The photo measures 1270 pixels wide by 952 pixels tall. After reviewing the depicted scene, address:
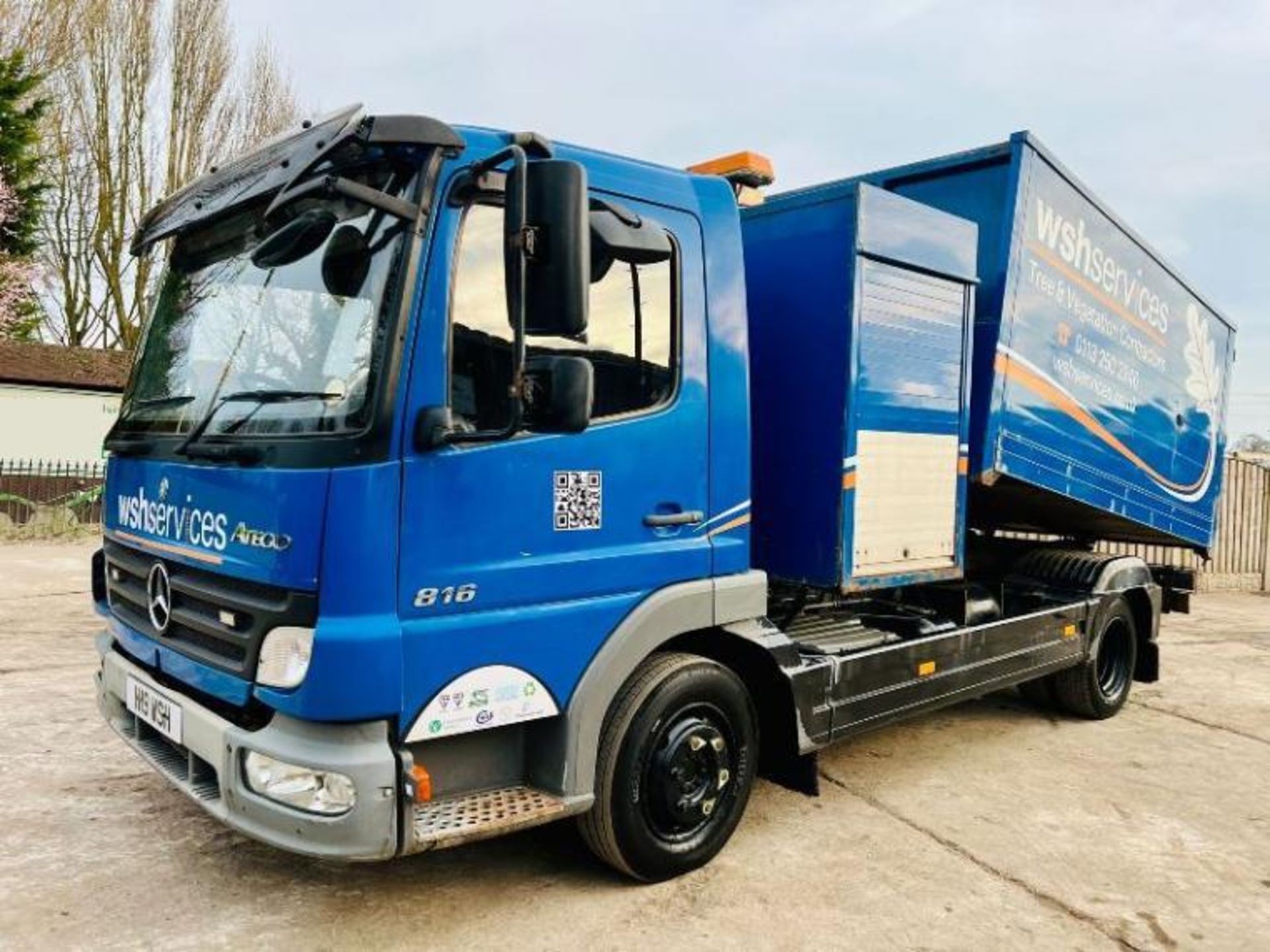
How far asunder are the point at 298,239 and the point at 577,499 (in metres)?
1.18

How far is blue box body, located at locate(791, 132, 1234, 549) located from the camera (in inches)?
186

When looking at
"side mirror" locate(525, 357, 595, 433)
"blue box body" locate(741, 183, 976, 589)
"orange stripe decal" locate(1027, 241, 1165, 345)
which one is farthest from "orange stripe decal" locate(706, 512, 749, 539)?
"orange stripe decal" locate(1027, 241, 1165, 345)

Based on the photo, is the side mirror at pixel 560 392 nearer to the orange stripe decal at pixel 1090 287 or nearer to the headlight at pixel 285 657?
the headlight at pixel 285 657

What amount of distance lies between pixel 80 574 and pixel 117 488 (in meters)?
8.72

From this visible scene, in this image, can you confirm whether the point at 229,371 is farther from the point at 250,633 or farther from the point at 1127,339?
the point at 1127,339

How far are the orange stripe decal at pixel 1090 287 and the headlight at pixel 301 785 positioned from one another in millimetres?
4092

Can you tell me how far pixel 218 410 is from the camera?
3094mm

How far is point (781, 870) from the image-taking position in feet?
12.0

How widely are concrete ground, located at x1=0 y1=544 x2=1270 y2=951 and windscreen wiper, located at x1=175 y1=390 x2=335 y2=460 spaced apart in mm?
1541

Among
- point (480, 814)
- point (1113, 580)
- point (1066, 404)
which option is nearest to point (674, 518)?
point (480, 814)

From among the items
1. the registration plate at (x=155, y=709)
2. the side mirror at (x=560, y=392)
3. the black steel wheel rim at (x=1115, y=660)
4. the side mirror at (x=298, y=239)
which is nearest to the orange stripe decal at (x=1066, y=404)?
the black steel wheel rim at (x=1115, y=660)

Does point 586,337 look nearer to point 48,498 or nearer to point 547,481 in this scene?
point 547,481

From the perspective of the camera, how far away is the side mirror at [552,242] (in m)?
2.66

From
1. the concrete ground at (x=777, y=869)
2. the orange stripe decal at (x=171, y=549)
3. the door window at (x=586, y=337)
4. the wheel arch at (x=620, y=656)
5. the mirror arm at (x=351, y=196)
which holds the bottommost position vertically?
the concrete ground at (x=777, y=869)
